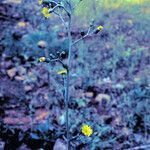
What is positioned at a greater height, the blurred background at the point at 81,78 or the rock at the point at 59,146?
the blurred background at the point at 81,78

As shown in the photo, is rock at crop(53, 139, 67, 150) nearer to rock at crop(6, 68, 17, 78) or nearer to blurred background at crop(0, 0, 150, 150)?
blurred background at crop(0, 0, 150, 150)

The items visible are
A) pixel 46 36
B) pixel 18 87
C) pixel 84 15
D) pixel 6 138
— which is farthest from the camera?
pixel 84 15

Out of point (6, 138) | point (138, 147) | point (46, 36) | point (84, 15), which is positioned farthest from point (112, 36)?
point (6, 138)

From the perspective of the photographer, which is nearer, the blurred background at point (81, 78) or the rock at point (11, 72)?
the blurred background at point (81, 78)

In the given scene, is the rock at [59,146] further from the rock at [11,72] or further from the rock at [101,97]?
the rock at [11,72]

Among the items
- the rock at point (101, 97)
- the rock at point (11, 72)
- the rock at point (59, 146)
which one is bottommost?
the rock at point (59, 146)

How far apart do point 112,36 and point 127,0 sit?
817 mm

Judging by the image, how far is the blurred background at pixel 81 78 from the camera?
3.53m

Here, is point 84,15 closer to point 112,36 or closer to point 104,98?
point 112,36

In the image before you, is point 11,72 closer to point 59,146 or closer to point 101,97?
point 101,97

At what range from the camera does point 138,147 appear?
3.46 meters

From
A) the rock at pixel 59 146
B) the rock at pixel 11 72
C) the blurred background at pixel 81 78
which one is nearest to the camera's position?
the rock at pixel 59 146

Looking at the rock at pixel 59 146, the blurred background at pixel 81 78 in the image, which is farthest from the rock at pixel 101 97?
the rock at pixel 59 146

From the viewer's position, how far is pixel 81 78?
13.9ft
